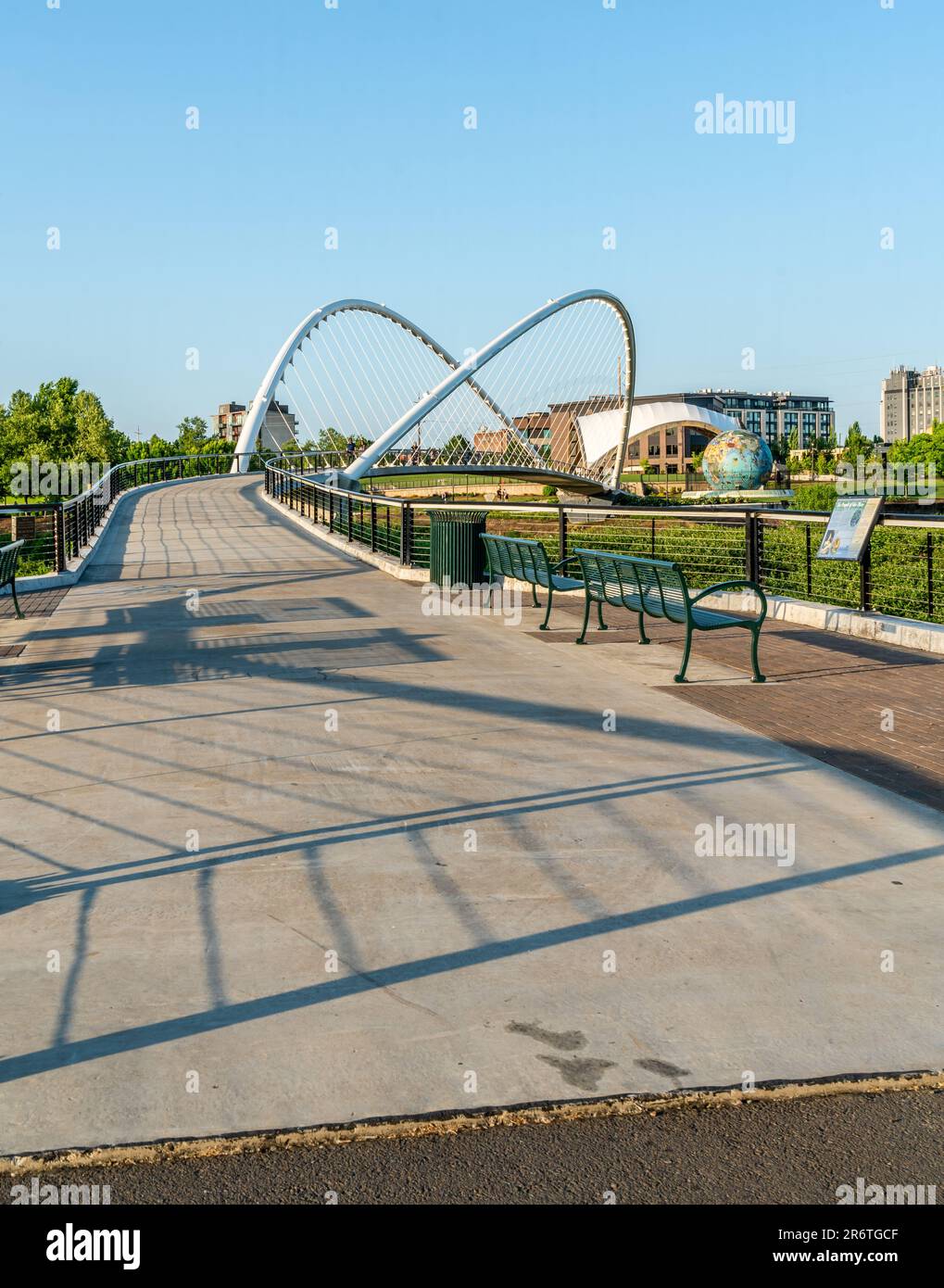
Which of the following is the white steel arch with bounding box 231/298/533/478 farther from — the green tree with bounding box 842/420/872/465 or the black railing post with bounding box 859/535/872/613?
the green tree with bounding box 842/420/872/465

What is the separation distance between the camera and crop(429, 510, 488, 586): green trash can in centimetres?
1662

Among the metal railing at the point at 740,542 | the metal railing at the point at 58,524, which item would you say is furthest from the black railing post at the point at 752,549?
the metal railing at the point at 58,524

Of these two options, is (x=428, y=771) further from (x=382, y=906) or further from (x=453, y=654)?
(x=453, y=654)

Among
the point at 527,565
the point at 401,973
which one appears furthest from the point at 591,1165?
the point at 527,565

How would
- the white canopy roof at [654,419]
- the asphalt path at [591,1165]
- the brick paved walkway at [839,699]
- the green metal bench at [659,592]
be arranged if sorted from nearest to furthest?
the asphalt path at [591,1165], the brick paved walkway at [839,699], the green metal bench at [659,592], the white canopy roof at [654,419]

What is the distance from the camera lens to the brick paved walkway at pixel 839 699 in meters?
7.12

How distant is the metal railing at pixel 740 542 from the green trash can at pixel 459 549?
87 centimetres

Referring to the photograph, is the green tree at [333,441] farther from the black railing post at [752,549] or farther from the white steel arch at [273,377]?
the black railing post at [752,549]

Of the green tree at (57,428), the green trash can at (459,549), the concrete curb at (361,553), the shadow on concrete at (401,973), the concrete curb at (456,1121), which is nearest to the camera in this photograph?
the concrete curb at (456,1121)

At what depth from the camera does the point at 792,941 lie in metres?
4.45

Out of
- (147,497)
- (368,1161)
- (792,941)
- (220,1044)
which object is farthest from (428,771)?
(147,497)

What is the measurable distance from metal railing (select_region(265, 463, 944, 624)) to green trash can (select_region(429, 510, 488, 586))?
87cm

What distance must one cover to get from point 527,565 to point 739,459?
68260 millimetres

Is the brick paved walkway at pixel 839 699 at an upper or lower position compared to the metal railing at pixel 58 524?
lower
